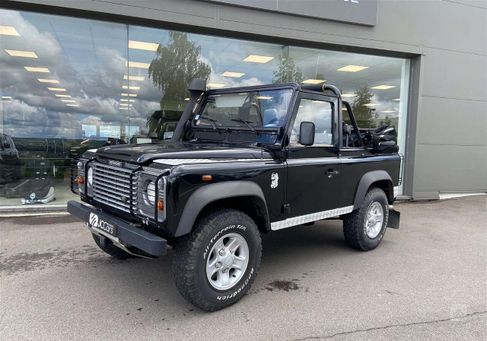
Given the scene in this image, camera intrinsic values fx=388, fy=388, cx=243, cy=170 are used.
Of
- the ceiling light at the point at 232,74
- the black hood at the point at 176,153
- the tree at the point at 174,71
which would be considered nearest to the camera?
the black hood at the point at 176,153

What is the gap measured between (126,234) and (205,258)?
0.67 m

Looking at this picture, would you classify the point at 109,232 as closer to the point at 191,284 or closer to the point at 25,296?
the point at 191,284

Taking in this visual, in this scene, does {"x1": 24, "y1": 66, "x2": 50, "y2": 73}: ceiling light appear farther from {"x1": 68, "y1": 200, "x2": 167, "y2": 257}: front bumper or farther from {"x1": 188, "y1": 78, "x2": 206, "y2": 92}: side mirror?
{"x1": 68, "y1": 200, "x2": 167, "y2": 257}: front bumper

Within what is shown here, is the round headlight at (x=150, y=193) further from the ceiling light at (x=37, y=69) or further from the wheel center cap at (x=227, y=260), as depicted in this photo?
the ceiling light at (x=37, y=69)

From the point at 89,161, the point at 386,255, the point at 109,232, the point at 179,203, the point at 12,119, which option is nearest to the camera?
the point at 179,203

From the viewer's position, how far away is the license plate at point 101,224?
10.8ft

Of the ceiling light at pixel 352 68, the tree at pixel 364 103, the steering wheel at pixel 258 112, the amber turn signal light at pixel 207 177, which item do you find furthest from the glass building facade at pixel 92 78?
the amber turn signal light at pixel 207 177

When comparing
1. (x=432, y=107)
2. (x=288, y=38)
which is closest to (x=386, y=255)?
(x=288, y=38)

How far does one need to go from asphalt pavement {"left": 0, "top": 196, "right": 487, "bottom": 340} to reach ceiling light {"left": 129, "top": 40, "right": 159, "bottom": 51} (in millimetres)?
4107

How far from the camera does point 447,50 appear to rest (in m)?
9.42

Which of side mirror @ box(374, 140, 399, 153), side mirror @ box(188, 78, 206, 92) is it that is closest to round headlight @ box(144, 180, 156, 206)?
side mirror @ box(188, 78, 206, 92)

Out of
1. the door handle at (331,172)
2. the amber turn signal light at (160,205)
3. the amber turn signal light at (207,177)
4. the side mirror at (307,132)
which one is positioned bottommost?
the amber turn signal light at (160,205)

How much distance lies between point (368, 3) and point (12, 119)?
25.3ft

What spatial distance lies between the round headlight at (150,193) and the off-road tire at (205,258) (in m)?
0.41
